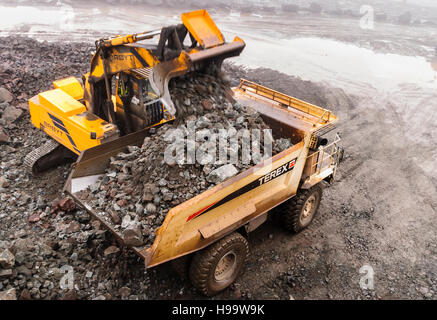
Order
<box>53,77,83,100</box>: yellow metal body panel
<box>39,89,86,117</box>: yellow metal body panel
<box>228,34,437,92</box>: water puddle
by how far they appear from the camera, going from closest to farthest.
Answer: <box>39,89,86,117</box>: yellow metal body panel < <box>53,77,83,100</box>: yellow metal body panel < <box>228,34,437,92</box>: water puddle

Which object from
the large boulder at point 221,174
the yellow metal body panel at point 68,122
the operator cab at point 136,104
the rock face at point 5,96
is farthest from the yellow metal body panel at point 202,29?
the rock face at point 5,96


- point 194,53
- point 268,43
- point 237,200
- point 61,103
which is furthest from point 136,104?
point 268,43

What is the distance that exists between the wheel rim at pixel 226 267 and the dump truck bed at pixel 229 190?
1.54 feet

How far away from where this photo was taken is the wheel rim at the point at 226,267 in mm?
5023

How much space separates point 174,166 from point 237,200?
0.88 metres

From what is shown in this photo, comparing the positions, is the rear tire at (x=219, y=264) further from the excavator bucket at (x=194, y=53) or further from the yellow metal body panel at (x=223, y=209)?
the excavator bucket at (x=194, y=53)

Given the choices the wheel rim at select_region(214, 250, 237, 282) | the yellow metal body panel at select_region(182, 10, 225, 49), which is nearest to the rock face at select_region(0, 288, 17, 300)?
the wheel rim at select_region(214, 250, 237, 282)

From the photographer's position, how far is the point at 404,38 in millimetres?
17812

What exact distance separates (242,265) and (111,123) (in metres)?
3.20

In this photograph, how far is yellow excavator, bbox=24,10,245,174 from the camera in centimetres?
493

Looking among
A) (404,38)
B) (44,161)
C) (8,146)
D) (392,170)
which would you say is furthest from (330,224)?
(404,38)

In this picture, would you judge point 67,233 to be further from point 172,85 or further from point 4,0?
point 4,0

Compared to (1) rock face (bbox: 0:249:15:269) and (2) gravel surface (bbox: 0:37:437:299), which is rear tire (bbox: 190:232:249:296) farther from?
(1) rock face (bbox: 0:249:15:269)

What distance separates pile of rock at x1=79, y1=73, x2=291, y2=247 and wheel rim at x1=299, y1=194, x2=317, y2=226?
1.15 meters
